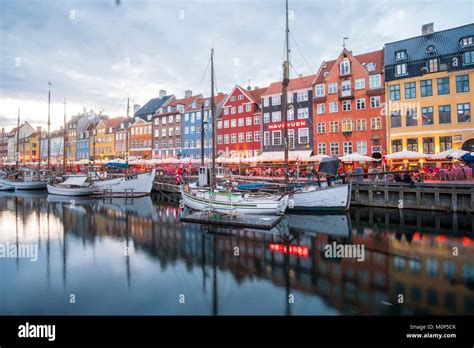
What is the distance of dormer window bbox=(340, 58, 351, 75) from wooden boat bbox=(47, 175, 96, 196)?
3724 centimetres

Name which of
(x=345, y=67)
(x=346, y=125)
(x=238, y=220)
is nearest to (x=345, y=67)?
(x=345, y=67)

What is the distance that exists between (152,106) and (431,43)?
57149mm

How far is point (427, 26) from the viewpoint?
39250mm

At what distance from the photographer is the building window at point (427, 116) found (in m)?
35.8

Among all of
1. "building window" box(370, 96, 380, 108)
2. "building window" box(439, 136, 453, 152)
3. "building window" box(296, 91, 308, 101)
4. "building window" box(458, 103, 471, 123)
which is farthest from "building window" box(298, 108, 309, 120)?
"building window" box(458, 103, 471, 123)

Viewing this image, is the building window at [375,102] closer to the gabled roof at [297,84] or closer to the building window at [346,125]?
the building window at [346,125]

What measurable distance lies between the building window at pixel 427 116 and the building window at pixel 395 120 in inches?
94.9

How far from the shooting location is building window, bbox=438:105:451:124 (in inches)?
1368

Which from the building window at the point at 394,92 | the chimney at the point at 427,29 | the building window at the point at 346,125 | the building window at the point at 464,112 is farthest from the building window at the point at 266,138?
the building window at the point at 464,112

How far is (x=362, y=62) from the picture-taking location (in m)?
42.5

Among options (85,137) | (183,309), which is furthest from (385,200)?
(85,137)

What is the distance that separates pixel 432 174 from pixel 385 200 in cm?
456

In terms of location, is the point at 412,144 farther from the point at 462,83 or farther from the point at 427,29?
the point at 427,29

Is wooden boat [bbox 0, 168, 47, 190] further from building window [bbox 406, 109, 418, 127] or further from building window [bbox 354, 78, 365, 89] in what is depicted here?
building window [bbox 406, 109, 418, 127]
